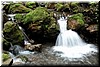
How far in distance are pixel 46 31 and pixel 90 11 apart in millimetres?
1520

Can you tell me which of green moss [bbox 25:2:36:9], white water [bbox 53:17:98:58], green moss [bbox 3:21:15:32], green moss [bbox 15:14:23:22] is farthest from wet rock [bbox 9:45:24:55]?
green moss [bbox 25:2:36:9]

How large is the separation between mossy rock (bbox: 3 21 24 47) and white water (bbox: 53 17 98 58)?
849 millimetres

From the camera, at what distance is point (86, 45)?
4.98m

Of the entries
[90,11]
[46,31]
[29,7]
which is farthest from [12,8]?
[90,11]

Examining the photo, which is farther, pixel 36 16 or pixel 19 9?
pixel 19 9

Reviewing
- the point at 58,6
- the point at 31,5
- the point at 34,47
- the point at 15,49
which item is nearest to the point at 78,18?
the point at 58,6

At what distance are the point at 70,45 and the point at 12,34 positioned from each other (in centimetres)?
142

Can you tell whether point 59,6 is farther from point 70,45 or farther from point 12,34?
point 12,34

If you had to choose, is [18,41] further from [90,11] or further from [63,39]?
[90,11]

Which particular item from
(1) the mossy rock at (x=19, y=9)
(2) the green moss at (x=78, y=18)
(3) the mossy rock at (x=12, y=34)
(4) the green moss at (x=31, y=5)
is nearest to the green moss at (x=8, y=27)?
(3) the mossy rock at (x=12, y=34)

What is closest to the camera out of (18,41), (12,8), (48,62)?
(48,62)

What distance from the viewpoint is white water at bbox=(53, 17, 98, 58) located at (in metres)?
4.38

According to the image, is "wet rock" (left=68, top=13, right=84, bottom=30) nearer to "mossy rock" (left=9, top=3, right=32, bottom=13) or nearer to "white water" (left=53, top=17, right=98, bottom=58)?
"white water" (left=53, top=17, right=98, bottom=58)

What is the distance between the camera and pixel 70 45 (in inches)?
191
